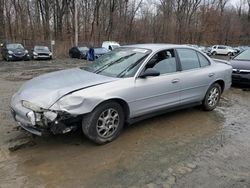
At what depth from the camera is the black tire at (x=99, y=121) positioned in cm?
392

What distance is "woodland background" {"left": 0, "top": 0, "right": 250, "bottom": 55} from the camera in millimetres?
34438

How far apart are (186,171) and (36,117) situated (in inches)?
83.1

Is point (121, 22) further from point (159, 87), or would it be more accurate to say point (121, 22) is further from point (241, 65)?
point (159, 87)

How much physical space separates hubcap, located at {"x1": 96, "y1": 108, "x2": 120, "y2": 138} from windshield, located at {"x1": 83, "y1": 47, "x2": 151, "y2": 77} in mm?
693

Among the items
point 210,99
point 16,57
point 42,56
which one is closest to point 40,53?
point 42,56

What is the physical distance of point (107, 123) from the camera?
13.6 feet

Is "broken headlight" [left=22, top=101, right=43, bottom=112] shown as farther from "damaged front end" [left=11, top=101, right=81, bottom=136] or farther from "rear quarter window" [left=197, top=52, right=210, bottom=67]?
"rear quarter window" [left=197, top=52, right=210, bottom=67]

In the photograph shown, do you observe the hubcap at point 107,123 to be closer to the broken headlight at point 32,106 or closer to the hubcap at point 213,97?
the broken headlight at point 32,106

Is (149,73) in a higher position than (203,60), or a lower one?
lower

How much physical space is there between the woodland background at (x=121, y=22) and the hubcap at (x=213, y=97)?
83.7 feet

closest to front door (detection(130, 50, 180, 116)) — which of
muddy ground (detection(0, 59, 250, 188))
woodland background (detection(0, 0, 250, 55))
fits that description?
muddy ground (detection(0, 59, 250, 188))

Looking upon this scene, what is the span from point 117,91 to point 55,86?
933 mm

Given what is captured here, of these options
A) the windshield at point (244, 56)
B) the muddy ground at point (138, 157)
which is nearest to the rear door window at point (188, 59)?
the muddy ground at point (138, 157)

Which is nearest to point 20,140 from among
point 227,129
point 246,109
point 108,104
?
point 108,104
